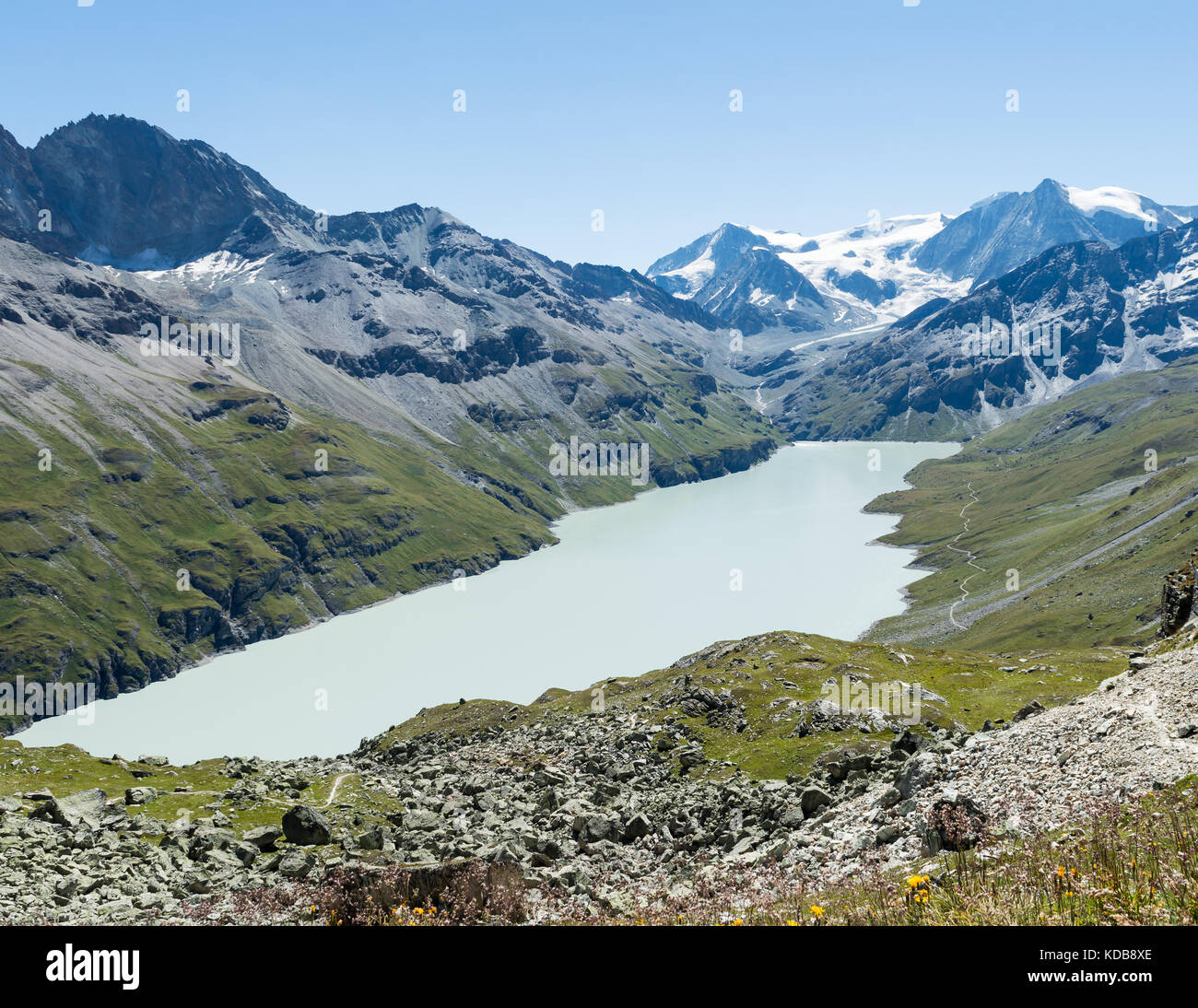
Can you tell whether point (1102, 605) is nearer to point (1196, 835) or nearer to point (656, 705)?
point (656, 705)

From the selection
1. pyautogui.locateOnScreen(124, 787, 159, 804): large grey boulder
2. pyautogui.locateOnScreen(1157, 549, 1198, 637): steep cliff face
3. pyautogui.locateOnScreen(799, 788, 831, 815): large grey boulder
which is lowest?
pyautogui.locateOnScreen(124, 787, 159, 804): large grey boulder

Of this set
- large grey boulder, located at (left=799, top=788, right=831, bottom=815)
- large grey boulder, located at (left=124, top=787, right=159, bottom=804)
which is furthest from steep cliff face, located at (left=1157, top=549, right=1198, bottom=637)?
large grey boulder, located at (left=124, top=787, right=159, bottom=804)

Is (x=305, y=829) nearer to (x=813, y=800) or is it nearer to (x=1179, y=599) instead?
(x=813, y=800)

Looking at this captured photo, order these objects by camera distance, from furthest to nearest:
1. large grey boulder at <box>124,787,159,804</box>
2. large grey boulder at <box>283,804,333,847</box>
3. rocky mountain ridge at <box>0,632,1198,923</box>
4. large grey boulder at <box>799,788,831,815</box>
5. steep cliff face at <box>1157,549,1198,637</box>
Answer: steep cliff face at <box>1157,549,1198,637</box> → large grey boulder at <box>124,787,159,804</box> → large grey boulder at <box>283,804,333,847</box> → large grey boulder at <box>799,788,831,815</box> → rocky mountain ridge at <box>0,632,1198,923</box>

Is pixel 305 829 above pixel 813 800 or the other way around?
the other way around

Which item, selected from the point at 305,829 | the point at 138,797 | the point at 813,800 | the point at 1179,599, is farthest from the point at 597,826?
the point at 1179,599

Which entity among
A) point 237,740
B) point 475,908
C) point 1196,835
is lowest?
point 237,740

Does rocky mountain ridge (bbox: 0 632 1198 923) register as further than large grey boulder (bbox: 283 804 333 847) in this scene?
No

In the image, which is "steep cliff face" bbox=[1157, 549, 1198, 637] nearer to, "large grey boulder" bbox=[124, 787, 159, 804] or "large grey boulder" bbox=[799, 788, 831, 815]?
"large grey boulder" bbox=[799, 788, 831, 815]

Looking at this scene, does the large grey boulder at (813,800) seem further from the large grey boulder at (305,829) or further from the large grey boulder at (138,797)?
the large grey boulder at (138,797)
